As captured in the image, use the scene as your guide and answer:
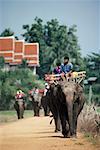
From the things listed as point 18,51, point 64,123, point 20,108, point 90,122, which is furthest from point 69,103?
point 18,51

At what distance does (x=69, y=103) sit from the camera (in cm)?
982

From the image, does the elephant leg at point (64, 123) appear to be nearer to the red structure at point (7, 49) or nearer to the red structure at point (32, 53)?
the red structure at point (7, 49)

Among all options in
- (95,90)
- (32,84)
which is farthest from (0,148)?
(32,84)

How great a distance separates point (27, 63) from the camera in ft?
120

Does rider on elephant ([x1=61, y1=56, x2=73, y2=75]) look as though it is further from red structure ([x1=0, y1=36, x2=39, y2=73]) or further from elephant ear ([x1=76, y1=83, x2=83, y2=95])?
red structure ([x1=0, y1=36, x2=39, y2=73])

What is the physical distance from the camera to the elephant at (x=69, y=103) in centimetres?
984

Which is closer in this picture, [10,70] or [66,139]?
[66,139]

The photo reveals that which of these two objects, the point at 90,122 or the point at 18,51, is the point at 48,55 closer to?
the point at 18,51

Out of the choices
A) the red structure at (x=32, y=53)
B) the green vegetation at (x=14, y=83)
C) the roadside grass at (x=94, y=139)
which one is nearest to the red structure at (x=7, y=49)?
the green vegetation at (x=14, y=83)

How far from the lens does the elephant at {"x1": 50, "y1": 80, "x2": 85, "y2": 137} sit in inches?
387

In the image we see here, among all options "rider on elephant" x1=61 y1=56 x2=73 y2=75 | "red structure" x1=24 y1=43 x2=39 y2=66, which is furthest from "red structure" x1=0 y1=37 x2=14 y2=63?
"rider on elephant" x1=61 y1=56 x2=73 y2=75

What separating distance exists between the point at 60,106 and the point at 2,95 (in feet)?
66.4

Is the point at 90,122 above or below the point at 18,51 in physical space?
below

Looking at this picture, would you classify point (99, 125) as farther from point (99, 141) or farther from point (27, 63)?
point (27, 63)
